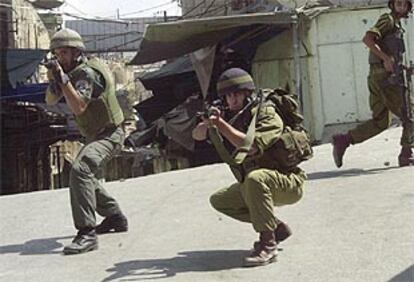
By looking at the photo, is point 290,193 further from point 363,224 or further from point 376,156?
point 376,156

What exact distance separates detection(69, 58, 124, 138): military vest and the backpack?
4.69 ft

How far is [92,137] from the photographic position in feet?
18.4

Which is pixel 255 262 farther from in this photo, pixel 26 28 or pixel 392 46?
pixel 26 28

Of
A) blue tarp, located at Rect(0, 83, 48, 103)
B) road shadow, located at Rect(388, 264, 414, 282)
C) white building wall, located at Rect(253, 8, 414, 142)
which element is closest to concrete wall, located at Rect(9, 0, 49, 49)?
blue tarp, located at Rect(0, 83, 48, 103)

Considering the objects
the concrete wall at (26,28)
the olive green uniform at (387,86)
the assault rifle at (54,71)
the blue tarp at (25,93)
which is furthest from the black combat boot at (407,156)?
the concrete wall at (26,28)

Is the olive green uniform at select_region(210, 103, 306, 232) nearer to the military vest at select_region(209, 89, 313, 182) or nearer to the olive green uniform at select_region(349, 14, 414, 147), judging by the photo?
the military vest at select_region(209, 89, 313, 182)

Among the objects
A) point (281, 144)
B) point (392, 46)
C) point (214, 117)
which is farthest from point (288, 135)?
point (392, 46)

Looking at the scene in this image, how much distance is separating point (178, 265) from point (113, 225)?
1.35 m

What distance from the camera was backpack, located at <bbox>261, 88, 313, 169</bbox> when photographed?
14.9ft

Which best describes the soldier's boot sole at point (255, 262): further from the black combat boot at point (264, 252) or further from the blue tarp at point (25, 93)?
the blue tarp at point (25, 93)

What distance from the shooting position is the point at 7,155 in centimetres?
1998

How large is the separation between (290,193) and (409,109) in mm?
3347

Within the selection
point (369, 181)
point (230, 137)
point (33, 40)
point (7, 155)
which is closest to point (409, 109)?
point (369, 181)

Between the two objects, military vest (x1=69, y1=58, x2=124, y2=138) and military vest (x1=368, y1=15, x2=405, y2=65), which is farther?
military vest (x1=368, y1=15, x2=405, y2=65)
